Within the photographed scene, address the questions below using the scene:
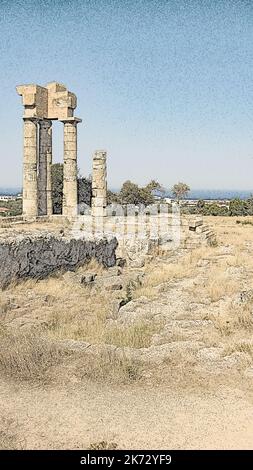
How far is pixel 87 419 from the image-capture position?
564 cm

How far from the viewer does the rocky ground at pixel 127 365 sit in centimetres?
539

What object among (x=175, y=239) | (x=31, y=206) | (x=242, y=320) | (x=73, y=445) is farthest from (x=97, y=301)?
(x=31, y=206)

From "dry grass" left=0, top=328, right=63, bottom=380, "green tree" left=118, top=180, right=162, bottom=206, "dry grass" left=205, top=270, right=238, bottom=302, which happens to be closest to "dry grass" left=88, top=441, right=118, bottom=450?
"dry grass" left=0, top=328, right=63, bottom=380

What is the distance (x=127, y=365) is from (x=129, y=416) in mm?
1412

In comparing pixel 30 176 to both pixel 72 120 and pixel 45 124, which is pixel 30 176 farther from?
pixel 72 120

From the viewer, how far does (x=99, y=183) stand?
2431cm

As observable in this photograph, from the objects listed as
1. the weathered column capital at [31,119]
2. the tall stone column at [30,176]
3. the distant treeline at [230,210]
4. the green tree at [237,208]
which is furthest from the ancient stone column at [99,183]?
the green tree at [237,208]

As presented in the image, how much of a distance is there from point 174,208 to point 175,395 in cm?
1970

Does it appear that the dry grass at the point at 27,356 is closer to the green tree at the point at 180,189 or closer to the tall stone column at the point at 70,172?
the tall stone column at the point at 70,172

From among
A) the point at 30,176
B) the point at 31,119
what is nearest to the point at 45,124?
the point at 31,119

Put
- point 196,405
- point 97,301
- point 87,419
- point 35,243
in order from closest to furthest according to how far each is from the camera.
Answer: point 87,419, point 196,405, point 97,301, point 35,243

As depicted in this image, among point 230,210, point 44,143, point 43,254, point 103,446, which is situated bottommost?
point 103,446

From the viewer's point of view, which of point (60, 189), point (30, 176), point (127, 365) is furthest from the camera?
point (60, 189)
